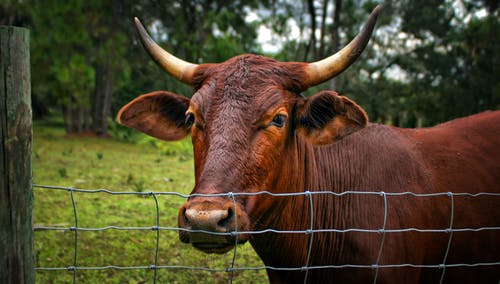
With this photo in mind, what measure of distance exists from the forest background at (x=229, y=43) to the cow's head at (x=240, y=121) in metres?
11.4

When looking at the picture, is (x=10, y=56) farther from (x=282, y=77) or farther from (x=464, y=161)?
(x=464, y=161)

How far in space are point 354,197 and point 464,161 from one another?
105cm

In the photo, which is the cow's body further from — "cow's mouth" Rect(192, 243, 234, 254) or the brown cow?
"cow's mouth" Rect(192, 243, 234, 254)

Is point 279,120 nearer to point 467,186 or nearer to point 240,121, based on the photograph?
point 240,121

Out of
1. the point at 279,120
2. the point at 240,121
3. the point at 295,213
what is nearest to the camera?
the point at 240,121

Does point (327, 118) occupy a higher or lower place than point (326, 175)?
higher

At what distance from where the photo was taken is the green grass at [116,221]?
479cm

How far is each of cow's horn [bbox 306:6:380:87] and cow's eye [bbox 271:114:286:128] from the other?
326 mm

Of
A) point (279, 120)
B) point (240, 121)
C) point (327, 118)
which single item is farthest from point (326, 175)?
point (240, 121)

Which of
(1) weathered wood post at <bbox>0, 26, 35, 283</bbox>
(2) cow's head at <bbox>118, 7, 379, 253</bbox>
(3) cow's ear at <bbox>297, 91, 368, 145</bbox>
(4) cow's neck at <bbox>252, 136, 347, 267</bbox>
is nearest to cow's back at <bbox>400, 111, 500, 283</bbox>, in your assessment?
(4) cow's neck at <bbox>252, 136, 347, 267</bbox>

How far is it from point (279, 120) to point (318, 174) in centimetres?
70

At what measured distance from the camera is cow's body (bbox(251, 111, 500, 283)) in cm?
296

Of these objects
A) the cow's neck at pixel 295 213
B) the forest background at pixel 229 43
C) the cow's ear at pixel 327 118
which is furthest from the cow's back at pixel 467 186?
the forest background at pixel 229 43

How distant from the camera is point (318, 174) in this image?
3311mm
